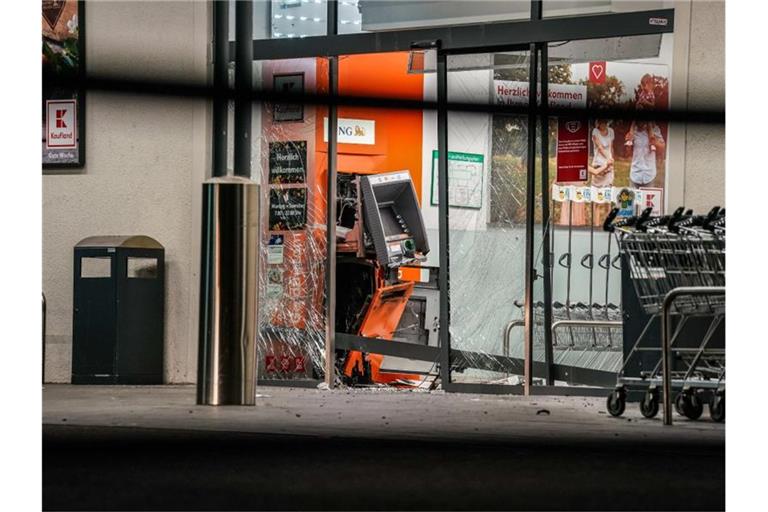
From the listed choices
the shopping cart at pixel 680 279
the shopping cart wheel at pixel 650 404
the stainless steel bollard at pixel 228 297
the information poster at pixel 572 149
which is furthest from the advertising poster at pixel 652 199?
the stainless steel bollard at pixel 228 297

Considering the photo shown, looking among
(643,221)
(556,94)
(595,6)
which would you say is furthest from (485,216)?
(643,221)

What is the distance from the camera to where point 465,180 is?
911cm

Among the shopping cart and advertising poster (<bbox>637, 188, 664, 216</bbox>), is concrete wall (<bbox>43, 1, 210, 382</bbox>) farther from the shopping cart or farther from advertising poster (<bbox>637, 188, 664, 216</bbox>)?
the shopping cart

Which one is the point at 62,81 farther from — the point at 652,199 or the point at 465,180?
the point at 652,199

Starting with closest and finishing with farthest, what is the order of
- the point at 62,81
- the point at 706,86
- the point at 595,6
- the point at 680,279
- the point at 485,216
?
the point at 680,279 < the point at 706,86 < the point at 595,6 < the point at 485,216 < the point at 62,81

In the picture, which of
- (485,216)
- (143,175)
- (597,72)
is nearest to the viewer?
(597,72)

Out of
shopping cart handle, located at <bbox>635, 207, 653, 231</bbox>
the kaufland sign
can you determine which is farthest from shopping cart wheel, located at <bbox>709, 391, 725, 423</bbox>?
the kaufland sign

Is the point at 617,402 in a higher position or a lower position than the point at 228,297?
lower

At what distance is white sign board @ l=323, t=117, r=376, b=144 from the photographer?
9.48 metres

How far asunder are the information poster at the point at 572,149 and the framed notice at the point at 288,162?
1.84 metres

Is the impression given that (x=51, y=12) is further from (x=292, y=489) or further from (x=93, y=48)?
(x=292, y=489)

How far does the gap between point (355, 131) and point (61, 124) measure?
7.19 ft

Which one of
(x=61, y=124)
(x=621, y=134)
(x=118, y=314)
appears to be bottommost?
(x=118, y=314)

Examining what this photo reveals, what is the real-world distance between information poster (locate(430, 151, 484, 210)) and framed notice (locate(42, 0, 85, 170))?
8.94 ft
